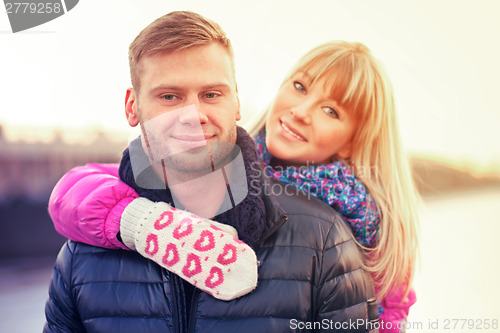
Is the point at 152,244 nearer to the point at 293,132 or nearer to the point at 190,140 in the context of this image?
the point at 190,140

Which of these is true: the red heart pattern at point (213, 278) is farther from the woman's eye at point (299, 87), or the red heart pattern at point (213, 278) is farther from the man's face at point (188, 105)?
the woman's eye at point (299, 87)

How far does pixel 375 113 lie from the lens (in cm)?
222

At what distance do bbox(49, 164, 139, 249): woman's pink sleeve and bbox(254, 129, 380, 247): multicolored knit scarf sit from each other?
742 mm

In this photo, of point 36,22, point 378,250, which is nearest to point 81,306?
point 378,250

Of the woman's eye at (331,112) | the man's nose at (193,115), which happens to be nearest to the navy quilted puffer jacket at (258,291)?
the man's nose at (193,115)

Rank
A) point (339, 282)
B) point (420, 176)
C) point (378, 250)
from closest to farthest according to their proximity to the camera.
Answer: point (339, 282) < point (378, 250) < point (420, 176)

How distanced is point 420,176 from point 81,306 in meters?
2.03

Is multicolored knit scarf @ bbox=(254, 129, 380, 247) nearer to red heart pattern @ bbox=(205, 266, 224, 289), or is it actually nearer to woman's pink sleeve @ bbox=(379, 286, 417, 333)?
woman's pink sleeve @ bbox=(379, 286, 417, 333)

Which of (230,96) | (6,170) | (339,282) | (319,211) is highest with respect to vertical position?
(230,96)

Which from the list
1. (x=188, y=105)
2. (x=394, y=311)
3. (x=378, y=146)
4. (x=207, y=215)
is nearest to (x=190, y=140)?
(x=188, y=105)

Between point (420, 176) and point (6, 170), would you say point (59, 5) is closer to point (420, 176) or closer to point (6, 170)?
point (420, 176)

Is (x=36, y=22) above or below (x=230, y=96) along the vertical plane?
above

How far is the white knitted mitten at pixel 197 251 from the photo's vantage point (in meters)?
1.46

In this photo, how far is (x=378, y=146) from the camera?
2.28 metres
